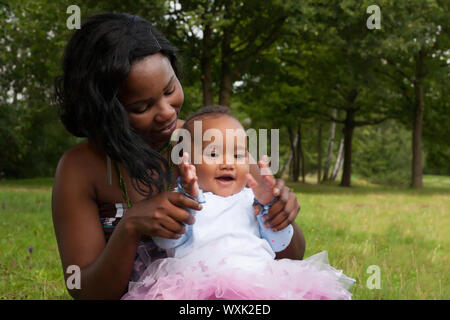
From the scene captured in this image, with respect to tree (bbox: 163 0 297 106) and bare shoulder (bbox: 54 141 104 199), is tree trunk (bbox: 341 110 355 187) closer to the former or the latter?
tree (bbox: 163 0 297 106)

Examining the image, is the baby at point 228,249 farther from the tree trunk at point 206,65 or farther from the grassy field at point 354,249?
the tree trunk at point 206,65

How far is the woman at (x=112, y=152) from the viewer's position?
170 cm

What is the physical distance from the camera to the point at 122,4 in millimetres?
12414

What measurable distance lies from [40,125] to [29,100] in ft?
8.89

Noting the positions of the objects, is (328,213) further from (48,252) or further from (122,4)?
(122,4)

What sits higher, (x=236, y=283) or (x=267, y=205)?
(x=267, y=205)

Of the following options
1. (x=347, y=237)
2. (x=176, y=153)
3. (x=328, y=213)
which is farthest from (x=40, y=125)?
(x=176, y=153)

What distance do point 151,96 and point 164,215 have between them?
56cm

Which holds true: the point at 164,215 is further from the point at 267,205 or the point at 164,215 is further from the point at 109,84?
the point at 109,84

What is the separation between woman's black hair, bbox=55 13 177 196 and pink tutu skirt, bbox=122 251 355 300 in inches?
14.0

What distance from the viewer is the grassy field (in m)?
4.20

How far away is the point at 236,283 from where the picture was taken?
1.64 meters

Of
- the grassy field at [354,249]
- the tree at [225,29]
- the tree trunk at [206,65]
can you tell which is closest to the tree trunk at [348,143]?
the tree at [225,29]

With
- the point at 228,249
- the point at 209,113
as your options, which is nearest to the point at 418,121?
the point at 209,113
